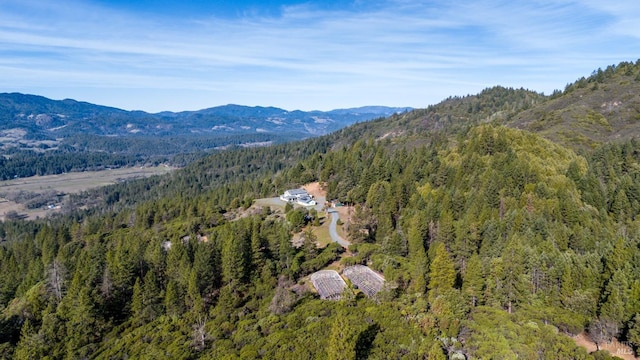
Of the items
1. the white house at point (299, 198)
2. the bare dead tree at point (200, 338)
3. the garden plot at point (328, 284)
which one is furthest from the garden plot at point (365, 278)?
the white house at point (299, 198)

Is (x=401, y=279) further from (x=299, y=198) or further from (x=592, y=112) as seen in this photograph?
(x=592, y=112)

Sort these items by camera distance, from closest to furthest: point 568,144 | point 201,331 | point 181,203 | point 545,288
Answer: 1. point 201,331
2. point 545,288
3. point 181,203
4. point 568,144

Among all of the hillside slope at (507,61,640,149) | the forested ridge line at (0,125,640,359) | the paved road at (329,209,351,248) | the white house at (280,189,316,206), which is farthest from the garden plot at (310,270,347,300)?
the hillside slope at (507,61,640,149)

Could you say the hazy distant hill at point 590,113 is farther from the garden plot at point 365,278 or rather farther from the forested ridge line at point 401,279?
the garden plot at point 365,278

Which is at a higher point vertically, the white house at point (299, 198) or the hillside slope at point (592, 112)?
the hillside slope at point (592, 112)

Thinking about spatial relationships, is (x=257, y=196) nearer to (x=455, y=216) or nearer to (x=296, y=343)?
(x=455, y=216)

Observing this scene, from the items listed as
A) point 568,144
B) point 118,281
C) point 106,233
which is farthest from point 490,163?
point 106,233
